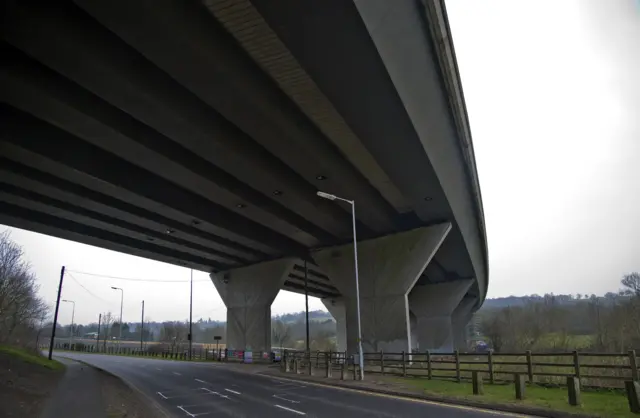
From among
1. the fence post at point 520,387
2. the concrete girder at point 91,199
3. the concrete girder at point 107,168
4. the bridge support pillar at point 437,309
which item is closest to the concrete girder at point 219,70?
the concrete girder at point 107,168

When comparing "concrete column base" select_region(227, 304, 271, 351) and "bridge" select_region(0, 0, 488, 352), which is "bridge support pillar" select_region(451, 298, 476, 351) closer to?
"concrete column base" select_region(227, 304, 271, 351)

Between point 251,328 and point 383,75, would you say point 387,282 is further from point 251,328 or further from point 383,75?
point 383,75

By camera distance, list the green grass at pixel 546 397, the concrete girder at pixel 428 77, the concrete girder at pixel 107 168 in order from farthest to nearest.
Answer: the concrete girder at pixel 107 168
the concrete girder at pixel 428 77
the green grass at pixel 546 397

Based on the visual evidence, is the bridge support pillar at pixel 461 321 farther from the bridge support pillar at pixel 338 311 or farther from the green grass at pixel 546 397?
the green grass at pixel 546 397

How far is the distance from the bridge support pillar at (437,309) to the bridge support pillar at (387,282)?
28.3 m

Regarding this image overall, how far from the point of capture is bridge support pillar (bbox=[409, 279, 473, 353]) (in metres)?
58.3

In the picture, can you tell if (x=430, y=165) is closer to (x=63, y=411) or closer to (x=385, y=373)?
(x=385, y=373)

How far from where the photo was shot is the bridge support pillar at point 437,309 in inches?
2297

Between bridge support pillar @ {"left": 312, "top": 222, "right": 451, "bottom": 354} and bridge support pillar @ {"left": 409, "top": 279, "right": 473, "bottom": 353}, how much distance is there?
28.3m

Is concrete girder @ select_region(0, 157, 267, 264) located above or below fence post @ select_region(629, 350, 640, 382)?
above

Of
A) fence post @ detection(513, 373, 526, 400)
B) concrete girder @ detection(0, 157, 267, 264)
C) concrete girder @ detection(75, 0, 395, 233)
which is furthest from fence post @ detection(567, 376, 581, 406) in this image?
concrete girder @ detection(0, 157, 267, 264)

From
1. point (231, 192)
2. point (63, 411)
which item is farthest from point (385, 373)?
point (63, 411)

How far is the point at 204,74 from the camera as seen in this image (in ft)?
45.2

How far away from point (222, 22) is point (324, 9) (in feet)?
9.16
